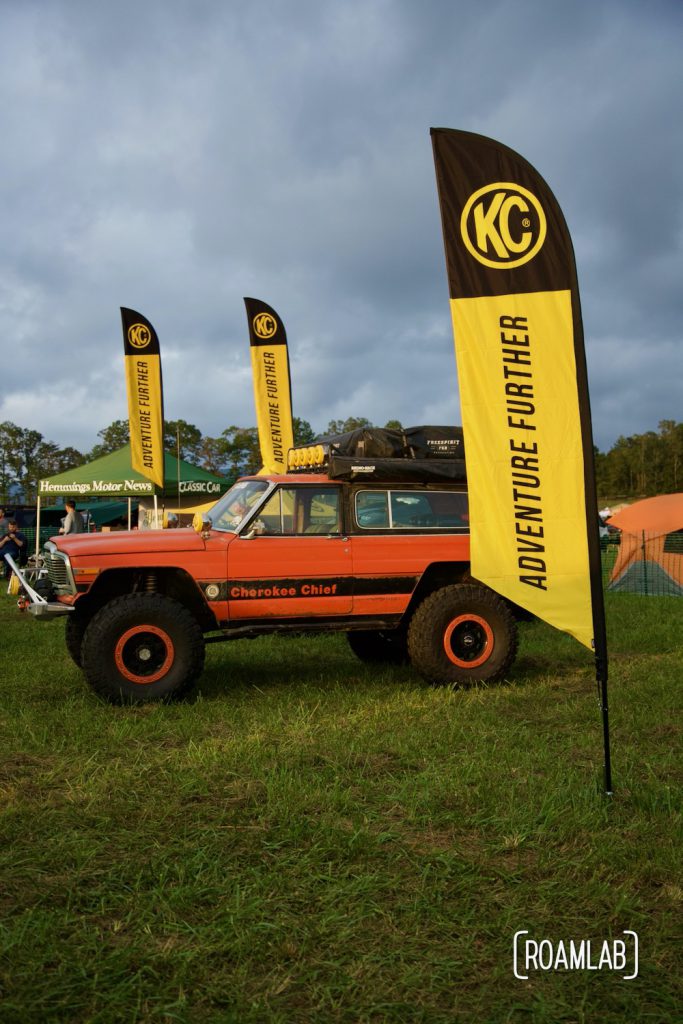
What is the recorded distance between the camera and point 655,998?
8.32 feet

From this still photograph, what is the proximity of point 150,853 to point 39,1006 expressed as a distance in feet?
3.45

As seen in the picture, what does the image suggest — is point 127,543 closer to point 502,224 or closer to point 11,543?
point 502,224

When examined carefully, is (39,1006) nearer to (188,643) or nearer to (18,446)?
(188,643)

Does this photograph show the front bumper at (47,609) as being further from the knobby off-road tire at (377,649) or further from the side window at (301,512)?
the knobby off-road tire at (377,649)

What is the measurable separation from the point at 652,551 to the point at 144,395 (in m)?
10.5

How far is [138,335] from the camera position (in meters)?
16.7

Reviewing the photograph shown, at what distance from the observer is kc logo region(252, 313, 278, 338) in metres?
16.2

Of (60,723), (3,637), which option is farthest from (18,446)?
(60,723)

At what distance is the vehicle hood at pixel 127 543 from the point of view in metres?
6.49

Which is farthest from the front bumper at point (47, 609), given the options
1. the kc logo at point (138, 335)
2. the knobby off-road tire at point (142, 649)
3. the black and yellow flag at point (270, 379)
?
the kc logo at point (138, 335)

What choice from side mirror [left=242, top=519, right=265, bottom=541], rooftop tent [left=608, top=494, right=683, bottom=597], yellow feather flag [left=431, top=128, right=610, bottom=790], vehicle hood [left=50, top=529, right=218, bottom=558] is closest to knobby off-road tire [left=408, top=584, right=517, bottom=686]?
side mirror [left=242, top=519, right=265, bottom=541]

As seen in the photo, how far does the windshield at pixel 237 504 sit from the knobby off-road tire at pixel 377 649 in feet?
6.41

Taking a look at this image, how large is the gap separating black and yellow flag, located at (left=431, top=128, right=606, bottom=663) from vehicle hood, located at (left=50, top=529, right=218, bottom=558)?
2.82 m

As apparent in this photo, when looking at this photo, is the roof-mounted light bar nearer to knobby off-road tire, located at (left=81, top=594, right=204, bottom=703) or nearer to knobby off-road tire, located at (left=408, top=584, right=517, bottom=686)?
knobby off-road tire, located at (left=408, top=584, right=517, bottom=686)
